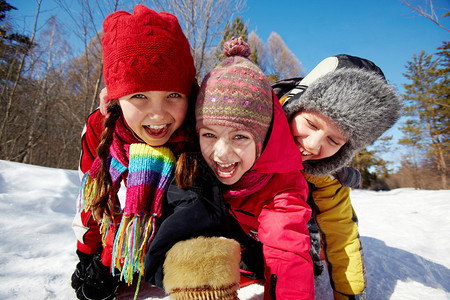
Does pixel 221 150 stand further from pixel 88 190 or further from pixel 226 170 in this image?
pixel 88 190

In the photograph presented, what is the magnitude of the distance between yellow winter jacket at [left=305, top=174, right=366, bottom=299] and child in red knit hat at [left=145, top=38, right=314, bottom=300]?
0.38 m

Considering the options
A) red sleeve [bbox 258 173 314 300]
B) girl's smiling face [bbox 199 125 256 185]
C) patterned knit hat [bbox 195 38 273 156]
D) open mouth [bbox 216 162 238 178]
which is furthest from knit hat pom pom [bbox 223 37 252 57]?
red sleeve [bbox 258 173 314 300]

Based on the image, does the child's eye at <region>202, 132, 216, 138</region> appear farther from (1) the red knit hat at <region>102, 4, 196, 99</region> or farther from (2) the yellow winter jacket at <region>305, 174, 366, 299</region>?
(2) the yellow winter jacket at <region>305, 174, 366, 299</region>

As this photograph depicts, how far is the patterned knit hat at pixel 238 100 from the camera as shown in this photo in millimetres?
1008

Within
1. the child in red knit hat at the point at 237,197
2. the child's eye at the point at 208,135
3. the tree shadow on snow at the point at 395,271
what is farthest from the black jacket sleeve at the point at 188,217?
the tree shadow on snow at the point at 395,271

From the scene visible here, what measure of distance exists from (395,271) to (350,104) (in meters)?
1.13

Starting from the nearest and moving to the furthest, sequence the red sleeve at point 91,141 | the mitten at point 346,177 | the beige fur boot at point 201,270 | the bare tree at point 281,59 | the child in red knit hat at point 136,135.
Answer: the beige fur boot at point 201,270 → the child in red knit hat at point 136,135 → the red sleeve at point 91,141 → the mitten at point 346,177 → the bare tree at point 281,59

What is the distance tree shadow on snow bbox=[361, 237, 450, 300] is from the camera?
130 centimetres

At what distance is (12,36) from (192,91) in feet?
32.1

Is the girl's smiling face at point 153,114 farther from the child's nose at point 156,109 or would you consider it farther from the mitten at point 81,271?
the mitten at point 81,271

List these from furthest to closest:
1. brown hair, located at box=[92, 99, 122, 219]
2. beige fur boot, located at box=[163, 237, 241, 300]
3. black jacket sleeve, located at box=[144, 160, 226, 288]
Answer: brown hair, located at box=[92, 99, 122, 219], black jacket sleeve, located at box=[144, 160, 226, 288], beige fur boot, located at box=[163, 237, 241, 300]

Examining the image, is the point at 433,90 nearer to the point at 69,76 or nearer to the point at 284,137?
the point at 284,137

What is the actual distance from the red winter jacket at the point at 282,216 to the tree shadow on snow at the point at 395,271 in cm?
67

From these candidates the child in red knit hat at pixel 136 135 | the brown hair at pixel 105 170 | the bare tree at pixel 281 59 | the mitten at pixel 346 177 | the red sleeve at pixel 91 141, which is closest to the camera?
the child in red knit hat at pixel 136 135
